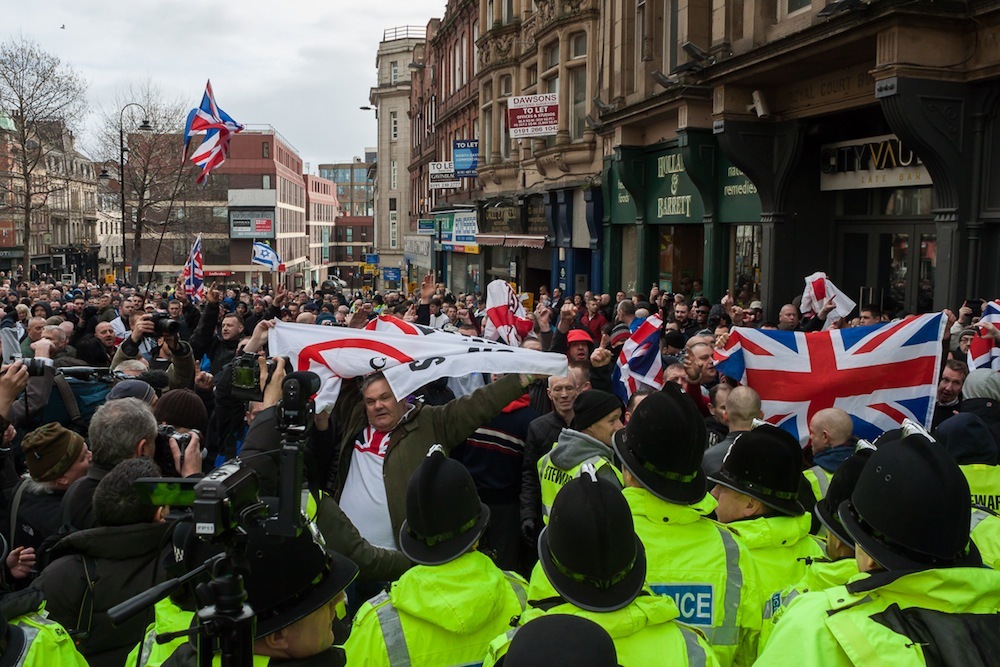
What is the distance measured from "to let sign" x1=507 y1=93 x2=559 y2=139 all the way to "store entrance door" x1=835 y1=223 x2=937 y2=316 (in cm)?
922

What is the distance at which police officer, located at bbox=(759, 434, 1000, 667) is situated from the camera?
2.24 metres

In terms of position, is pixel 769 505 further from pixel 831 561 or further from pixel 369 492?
pixel 369 492

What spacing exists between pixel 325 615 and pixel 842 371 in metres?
4.87

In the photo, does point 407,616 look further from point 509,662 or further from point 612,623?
point 509,662

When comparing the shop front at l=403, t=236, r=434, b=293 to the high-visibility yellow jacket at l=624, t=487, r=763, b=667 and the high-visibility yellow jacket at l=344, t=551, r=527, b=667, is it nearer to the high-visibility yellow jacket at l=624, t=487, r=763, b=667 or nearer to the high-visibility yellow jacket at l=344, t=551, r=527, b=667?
the high-visibility yellow jacket at l=624, t=487, r=763, b=667

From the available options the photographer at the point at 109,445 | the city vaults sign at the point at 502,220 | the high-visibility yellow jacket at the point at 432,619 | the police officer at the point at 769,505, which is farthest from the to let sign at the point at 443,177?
the high-visibility yellow jacket at the point at 432,619

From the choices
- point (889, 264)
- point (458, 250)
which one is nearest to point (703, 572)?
point (889, 264)

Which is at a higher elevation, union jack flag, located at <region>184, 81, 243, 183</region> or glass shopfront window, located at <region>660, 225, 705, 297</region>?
union jack flag, located at <region>184, 81, 243, 183</region>

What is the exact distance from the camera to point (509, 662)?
6.43 feet

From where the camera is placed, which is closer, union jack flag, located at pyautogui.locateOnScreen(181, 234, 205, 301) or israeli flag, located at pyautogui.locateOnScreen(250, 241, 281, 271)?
union jack flag, located at pyautogui.locateOnScreen(181, 234, 205, 301)

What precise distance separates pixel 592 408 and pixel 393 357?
1493mm

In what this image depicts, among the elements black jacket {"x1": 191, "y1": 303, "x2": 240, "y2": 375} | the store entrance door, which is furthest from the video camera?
the store entrance door

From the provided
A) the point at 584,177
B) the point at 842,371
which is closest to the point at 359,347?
the point at 842,371

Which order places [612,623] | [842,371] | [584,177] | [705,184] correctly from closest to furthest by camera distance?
[612,623], [842,371], [705,184], [584,177]
